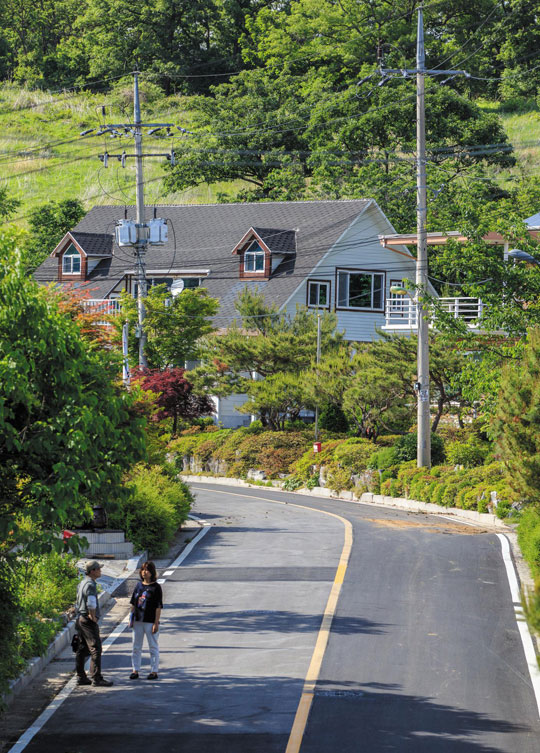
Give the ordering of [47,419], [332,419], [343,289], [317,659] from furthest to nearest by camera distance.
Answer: [343,289] → [332,419] → [317,659] → [47,419]

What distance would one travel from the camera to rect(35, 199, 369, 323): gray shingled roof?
52000 millimetres

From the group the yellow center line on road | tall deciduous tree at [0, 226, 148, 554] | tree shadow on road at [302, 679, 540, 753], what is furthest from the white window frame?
tall deciduous tree at [0, 226, 148, 554]

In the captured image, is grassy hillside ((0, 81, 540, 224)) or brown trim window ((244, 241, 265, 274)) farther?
grassy hillside ((0, 81, 540, 224))

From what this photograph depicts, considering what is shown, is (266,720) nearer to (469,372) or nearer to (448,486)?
(469,372)

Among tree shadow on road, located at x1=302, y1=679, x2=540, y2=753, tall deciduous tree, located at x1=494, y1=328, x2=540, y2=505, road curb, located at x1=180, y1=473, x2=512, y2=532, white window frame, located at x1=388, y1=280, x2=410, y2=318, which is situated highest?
white window frame, located at x1=388, y1=280, x2=410, y2=318

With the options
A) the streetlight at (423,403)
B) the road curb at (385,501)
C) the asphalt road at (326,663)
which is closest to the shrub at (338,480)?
the road curb at (385,501)

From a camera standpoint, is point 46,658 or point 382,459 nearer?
point 46,658

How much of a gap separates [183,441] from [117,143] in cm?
6321

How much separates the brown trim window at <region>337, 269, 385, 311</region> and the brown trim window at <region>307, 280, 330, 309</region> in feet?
2.25

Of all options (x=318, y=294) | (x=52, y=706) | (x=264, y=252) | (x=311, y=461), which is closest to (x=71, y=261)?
(x=264, y=252)

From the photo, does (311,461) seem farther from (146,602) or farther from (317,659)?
(146,602)

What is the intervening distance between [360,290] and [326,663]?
39494mm

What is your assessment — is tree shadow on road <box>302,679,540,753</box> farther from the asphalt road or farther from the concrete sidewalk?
the concrete sidewalk

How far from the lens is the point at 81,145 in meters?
104
